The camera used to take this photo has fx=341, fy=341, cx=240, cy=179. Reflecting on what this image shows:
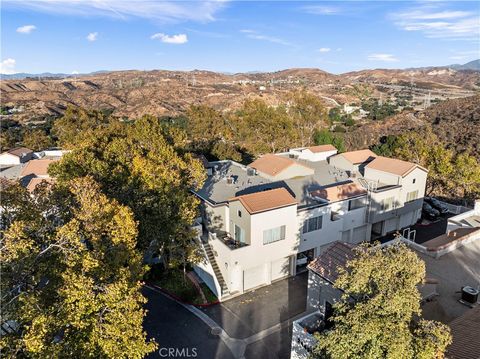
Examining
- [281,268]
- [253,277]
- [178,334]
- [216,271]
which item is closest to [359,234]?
[281,268]

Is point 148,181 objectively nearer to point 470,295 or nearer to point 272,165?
point 272,165

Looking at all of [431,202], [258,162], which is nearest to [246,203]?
[258,162]

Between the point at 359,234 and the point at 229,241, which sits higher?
the point at 229,241

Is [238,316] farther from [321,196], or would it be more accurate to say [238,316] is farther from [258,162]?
[258,162]

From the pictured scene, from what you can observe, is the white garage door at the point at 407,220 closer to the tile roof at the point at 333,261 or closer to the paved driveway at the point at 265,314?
the paved driveway at the point at 265,314

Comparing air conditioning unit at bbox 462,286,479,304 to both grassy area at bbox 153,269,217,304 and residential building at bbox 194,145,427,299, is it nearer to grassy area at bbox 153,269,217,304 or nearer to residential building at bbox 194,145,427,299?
residential building at bbox 194,145,427,299

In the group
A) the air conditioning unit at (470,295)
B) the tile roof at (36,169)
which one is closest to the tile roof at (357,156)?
the air conditioning unit at (470,295)

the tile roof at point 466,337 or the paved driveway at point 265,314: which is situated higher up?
the tile roof at point 466,337
